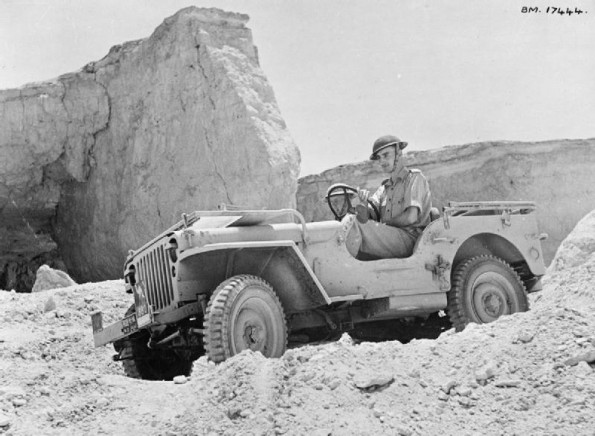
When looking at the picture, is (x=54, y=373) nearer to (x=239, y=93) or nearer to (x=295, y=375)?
(x=295, y=375)

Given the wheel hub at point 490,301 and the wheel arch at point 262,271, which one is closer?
the wheel arch at point 262,271

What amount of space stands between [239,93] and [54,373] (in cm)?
749

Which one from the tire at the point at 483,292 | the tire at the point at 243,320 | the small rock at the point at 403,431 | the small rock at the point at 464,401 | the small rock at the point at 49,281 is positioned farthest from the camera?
the small rock at the point at 49,281

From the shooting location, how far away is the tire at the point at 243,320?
16.6ft

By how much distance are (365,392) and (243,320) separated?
3.95 ft

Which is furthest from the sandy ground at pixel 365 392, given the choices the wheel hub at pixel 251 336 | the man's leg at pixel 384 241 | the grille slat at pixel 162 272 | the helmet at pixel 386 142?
the helmet at pixel 386 142

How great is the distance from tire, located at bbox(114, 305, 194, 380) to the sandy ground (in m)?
0.86

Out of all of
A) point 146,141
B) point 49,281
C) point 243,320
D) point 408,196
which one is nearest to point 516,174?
point 146,141

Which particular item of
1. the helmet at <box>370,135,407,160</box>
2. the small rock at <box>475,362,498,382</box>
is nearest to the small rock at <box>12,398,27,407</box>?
the small rock at <box>475,362,498,382</box>

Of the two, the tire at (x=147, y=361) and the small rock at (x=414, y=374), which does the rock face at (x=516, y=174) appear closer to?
the tire at (x=147, y=361)

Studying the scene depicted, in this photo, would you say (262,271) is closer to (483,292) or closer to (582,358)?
(483,292)

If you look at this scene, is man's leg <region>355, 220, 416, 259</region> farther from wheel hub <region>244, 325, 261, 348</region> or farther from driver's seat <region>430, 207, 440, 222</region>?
wheel hub <region>244, 325, 261, 348</region>

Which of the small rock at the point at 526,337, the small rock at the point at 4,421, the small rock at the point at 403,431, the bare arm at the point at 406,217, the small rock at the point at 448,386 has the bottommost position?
the small rock at the point at 403,431

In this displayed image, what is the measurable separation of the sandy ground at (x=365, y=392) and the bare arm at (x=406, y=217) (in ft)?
5.50
